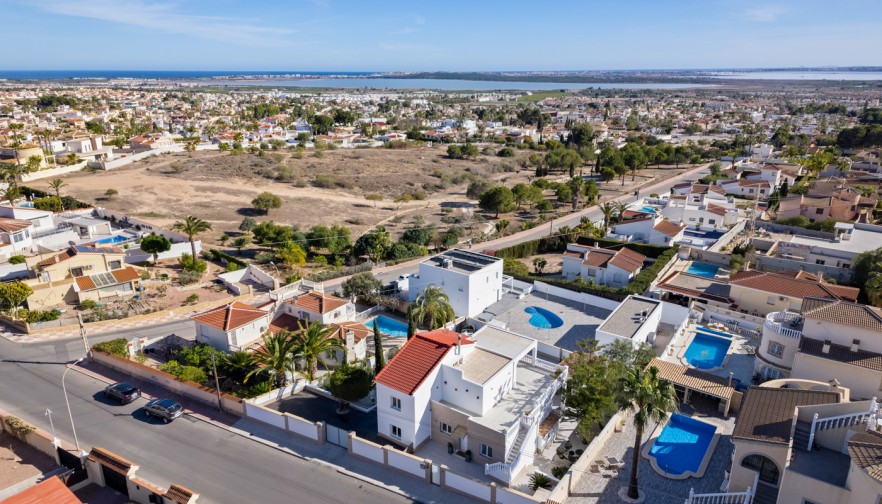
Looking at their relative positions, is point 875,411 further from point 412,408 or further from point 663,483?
point 412,408

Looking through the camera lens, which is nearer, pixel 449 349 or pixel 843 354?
pixel 449 349

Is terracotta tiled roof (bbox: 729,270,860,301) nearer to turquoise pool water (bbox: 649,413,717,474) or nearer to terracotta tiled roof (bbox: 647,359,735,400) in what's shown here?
terracotta tiled roof (bbox: 647,359,735,400)

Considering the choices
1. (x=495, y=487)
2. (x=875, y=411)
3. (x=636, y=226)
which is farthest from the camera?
(x=636, y=226)

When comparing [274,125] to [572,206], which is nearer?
[572,206]

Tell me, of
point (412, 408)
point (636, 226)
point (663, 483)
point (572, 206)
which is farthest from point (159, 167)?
point (663, 483)

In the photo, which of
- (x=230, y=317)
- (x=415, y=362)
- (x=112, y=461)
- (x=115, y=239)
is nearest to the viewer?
(x=112, y=461)

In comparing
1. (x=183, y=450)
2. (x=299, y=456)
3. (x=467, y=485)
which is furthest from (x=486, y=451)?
(x=183, y=450)

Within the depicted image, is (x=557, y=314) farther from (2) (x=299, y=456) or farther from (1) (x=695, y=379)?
(2) (x=299, y=456)
